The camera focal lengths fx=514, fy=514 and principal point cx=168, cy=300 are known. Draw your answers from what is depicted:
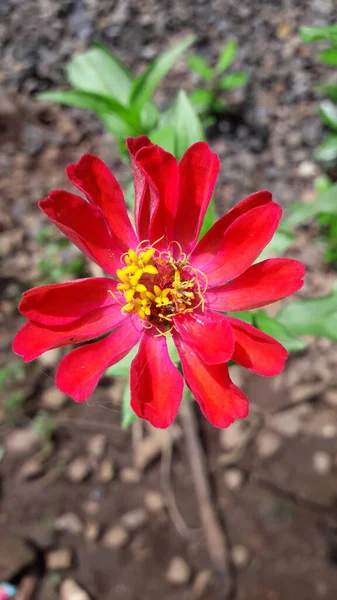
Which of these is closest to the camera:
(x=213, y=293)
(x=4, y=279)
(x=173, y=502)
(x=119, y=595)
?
(x=213, y=293)


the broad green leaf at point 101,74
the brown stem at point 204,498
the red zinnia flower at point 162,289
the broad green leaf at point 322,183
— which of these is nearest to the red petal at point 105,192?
the red zinnia flower at point 162,289

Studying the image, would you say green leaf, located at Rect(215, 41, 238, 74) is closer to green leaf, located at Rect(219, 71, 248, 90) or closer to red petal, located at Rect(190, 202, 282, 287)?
green leaf, located at Rect(219, 71, 248, 90)

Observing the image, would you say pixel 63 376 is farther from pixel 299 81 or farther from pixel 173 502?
pixel 299 81

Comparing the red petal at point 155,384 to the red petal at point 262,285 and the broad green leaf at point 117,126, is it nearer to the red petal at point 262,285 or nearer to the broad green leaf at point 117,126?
the red petal at point 262,285

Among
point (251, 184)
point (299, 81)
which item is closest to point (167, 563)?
point (251, 184)

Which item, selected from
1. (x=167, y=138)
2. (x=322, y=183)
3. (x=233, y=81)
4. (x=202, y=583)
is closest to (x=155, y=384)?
(x=167, y=138)

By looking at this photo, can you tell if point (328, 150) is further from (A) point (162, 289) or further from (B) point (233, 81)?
(A) point (162, 289)
